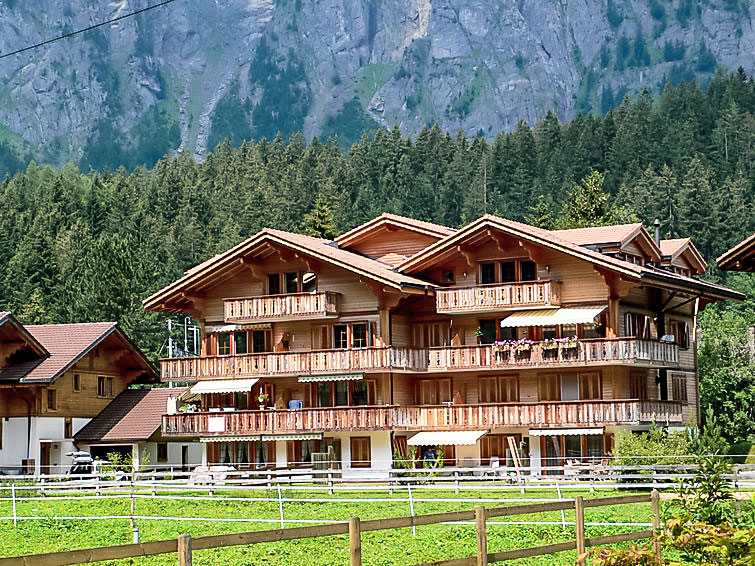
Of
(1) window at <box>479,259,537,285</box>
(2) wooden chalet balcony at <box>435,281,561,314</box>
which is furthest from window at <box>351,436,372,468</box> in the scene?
(1) window at <box>479,259,537,285</box>

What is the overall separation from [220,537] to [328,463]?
144 feet

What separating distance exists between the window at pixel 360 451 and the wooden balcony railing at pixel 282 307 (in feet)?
17.8

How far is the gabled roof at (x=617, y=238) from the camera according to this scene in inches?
2197

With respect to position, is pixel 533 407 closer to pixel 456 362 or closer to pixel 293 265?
pixel 456 362

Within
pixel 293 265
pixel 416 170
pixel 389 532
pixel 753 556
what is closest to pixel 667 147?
pixel 416 170

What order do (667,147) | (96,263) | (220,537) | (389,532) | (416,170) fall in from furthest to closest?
1. (416,170)
2. (667,147)
3. (96,263)
4. (389,532)
5. (220,537)

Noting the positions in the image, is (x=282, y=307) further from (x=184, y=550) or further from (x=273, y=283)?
(x=184, y=550)

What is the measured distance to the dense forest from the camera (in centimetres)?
12481

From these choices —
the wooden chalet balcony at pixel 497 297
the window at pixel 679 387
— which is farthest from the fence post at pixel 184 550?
the window at pixel 679 387

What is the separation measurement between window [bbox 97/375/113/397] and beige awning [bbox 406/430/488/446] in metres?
19.7

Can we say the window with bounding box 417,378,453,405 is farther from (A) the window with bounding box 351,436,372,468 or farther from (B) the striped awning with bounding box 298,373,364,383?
(B) the striped awning with bounding box 298,373,364,383

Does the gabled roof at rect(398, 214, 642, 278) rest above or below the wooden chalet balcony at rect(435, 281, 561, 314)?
above

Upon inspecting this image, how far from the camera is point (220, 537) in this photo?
12.1m

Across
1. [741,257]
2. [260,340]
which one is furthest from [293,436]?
[741,257]
